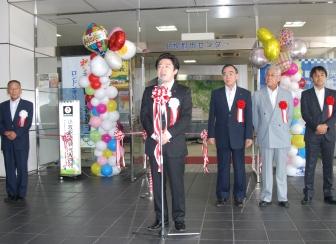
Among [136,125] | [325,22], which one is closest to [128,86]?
[136,125]

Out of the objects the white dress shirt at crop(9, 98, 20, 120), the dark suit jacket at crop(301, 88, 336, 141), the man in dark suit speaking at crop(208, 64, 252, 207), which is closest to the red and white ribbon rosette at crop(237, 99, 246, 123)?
the man in dark suit speaking at crop(208, 64, 252, 207)

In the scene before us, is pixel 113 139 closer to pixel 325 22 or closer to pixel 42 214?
pixel 42 214

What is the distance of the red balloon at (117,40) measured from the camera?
259 inches

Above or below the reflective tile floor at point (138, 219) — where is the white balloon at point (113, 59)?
above

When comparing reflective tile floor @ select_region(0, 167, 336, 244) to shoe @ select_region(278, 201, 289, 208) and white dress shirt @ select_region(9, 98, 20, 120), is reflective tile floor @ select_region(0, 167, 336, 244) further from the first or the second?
white dress shirt @ select_region(9, 98, 20, 120)

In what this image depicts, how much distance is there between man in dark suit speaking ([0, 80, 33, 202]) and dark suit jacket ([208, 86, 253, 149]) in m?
2.30

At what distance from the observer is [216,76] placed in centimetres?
1530

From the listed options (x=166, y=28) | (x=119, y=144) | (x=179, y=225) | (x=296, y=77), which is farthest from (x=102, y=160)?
(x=166, y=28)

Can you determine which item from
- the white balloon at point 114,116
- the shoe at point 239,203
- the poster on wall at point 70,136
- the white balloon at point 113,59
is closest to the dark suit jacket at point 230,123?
the shoe at point 239,203

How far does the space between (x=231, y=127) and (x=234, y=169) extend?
0.47m

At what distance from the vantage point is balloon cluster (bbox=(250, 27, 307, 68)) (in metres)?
6.12

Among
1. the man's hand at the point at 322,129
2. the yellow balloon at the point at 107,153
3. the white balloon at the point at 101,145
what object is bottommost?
the yellow balloon at the point at 107,153

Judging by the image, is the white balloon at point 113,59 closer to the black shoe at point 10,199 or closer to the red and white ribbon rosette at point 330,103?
the black shoe at point 10,199

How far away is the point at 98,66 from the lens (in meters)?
A: 6.65
